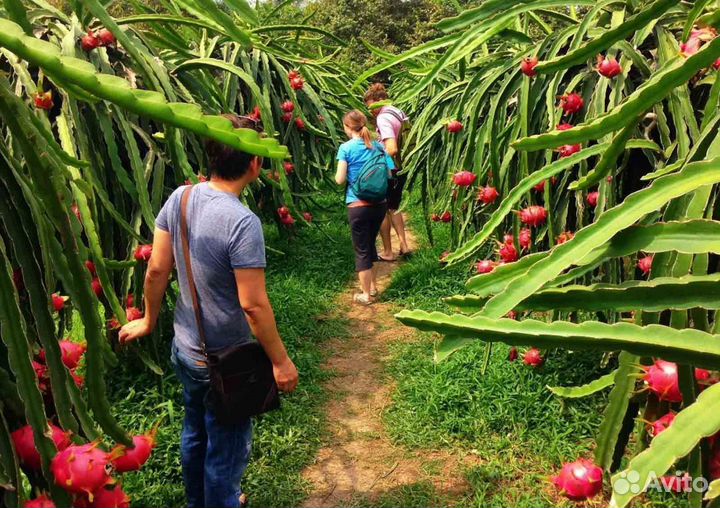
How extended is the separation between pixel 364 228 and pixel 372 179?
0.36 m

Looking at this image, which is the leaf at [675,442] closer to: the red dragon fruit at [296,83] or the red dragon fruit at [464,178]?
the red dragon fruit at [464,178]

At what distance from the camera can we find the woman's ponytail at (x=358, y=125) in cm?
398

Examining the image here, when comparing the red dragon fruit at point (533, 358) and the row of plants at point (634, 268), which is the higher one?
the row of plants at point (634, 268)

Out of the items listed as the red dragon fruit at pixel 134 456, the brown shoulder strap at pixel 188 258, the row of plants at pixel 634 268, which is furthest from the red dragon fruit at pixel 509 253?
the red dragon fruit at pixel 134 456

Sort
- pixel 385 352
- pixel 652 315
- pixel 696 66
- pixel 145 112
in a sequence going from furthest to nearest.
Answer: pixel 385 352
pixel 652 315
pixel 696 66
pixel 145 112

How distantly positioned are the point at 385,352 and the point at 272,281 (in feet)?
4.32

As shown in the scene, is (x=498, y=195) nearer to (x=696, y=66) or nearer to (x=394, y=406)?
(x=394, y=406)

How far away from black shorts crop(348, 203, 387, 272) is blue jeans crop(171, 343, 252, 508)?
2.23m

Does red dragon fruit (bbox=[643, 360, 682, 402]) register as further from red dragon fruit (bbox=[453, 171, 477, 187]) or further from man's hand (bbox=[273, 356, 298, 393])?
red dragon fruit (bbox=[453, 171, 477, 187])

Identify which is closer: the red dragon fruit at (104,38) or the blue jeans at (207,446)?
the blue jeans at (207,446)

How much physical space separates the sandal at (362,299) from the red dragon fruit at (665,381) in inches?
126

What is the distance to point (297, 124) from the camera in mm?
4441

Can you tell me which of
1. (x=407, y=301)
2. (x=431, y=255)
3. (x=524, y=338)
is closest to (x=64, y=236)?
(x=524, y=338)

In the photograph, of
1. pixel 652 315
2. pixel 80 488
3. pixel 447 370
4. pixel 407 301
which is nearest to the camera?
pixel 80 488
